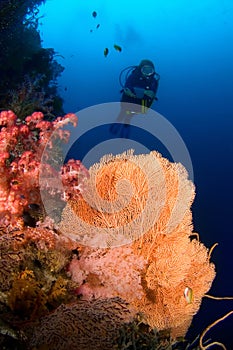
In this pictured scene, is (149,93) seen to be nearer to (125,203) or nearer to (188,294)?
(125,203)

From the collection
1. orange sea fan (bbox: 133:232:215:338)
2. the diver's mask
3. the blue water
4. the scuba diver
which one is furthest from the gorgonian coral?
the blue water

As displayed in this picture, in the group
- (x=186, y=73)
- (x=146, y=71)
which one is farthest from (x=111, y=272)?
(x=186, y=73)

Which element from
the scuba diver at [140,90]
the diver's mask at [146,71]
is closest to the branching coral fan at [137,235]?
the scuba diver at [140,90]

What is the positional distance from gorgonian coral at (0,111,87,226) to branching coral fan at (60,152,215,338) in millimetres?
270

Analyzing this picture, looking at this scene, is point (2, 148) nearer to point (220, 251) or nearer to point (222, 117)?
point (220, 251)

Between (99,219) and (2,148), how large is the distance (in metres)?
1.50

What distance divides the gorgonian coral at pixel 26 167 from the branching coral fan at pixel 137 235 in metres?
0.27

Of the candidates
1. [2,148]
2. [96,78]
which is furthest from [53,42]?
[2,148]

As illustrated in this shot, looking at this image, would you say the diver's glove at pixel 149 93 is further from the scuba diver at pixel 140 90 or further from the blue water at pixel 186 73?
the blue water at pixel 186 73

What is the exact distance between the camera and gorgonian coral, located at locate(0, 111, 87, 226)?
3.70m

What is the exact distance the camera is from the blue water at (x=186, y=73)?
1570 centimetres

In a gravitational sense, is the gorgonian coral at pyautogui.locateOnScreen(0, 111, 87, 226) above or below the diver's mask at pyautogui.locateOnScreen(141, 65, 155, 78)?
below

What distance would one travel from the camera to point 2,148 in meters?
3.79

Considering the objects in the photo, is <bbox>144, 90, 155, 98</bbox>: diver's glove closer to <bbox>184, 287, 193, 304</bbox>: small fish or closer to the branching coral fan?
the branching coral fan
